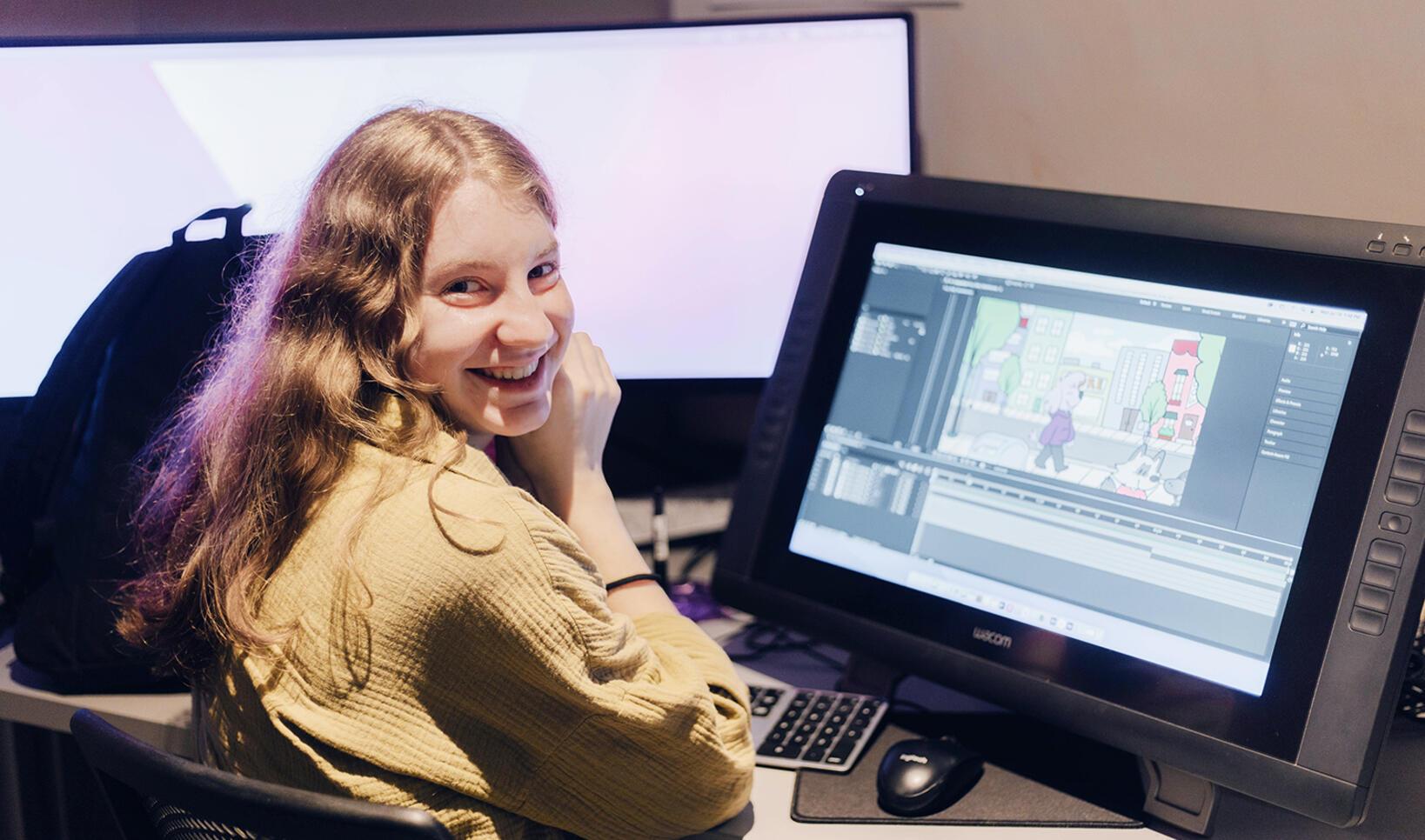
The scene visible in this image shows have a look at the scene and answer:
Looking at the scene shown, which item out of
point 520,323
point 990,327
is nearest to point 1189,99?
point 990,327

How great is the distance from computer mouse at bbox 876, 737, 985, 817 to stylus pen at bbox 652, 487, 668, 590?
1.51ft

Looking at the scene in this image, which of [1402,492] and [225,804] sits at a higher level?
[1402,492]

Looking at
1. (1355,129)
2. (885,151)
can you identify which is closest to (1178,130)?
(1355,129)

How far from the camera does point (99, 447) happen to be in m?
1.15

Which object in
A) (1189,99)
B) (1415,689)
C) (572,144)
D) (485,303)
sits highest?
(1189,99)

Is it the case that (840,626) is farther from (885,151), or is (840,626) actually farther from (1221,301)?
(885,151)

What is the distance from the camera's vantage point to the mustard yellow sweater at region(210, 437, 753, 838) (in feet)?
2.71

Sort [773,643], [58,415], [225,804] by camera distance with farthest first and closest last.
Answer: [773,643] < [58,415] < [225,804]

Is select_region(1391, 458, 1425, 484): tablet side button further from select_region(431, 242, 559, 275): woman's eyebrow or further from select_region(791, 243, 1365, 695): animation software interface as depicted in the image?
select_region(431, 242, 559, 275): woman's eyebrow

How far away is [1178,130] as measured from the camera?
129 centimetres

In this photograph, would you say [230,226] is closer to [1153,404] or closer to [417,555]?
[417,555]

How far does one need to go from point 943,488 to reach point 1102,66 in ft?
1.81

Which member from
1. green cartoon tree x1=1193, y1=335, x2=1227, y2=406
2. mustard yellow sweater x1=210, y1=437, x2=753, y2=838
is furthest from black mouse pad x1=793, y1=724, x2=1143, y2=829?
green cartoon tree x1=1193, y1=335, x2=1227, y2=406

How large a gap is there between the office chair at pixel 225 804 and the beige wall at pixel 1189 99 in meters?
0.99
